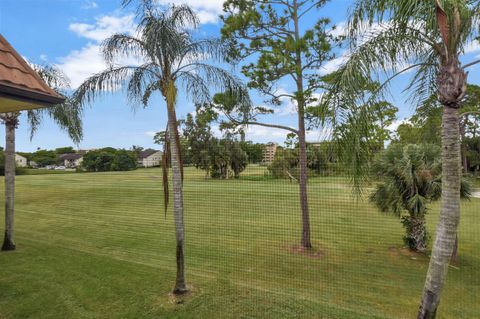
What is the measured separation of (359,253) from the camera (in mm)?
4918

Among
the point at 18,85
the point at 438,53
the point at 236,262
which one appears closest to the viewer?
the point at 18,85

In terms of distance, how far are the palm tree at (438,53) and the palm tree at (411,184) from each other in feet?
8.42

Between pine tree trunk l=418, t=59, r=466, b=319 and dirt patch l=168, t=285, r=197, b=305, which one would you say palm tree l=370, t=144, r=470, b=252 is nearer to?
pine tree trunk l=418, t=59, r=466, b=319

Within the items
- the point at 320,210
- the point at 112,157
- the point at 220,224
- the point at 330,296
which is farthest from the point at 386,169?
the point at 112,157

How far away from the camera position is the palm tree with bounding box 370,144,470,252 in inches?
181

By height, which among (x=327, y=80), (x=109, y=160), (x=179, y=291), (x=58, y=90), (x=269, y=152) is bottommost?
(x=179, y=291)

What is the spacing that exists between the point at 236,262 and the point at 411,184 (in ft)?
10.5

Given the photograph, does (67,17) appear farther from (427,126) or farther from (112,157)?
(112,157)

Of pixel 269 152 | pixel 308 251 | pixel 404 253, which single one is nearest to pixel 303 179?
pixel 269 152

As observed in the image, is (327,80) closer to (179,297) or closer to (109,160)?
(179,297)

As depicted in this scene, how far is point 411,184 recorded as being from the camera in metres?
4.64

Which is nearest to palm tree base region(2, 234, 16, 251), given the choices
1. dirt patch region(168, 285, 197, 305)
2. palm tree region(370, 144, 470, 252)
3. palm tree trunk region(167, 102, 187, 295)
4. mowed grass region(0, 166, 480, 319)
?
mowed grass region(0, 166, 480, 319)

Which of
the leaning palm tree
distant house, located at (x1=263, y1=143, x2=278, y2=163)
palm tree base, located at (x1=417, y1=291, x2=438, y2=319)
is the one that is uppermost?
the leaning palm tree

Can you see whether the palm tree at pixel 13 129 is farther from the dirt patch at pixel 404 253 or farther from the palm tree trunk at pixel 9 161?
the dirt patch at pixel 404 253
